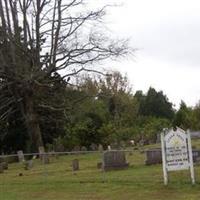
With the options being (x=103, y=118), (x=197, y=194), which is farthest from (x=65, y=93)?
(x=197, y=194)

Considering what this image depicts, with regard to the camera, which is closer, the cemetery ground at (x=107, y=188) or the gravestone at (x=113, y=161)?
the cemetery ground at (x=107, y=188)

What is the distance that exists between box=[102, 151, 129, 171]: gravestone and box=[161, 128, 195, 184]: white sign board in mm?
6573

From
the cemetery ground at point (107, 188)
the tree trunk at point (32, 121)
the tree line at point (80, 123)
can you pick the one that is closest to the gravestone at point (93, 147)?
the tree line at point (80, 123)

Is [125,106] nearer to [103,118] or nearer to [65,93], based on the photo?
[103,118]

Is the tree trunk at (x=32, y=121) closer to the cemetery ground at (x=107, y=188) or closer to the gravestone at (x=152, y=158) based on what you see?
the gravestone at (x=152, y=158)

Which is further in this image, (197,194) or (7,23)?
(7,23)

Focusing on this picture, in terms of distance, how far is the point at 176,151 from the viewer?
16.4 metres

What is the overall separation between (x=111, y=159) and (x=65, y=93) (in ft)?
75.8

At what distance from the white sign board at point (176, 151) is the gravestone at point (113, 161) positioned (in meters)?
6.57

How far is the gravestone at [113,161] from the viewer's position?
23292mm

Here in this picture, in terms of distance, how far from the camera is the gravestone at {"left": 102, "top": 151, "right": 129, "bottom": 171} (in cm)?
2329

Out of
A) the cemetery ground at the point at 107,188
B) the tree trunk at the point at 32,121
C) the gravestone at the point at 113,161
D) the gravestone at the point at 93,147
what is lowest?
the cemetery ground at the point at 107,188

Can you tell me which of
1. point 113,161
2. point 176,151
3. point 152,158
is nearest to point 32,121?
point 152,158

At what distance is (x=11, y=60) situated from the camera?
41.8 m
